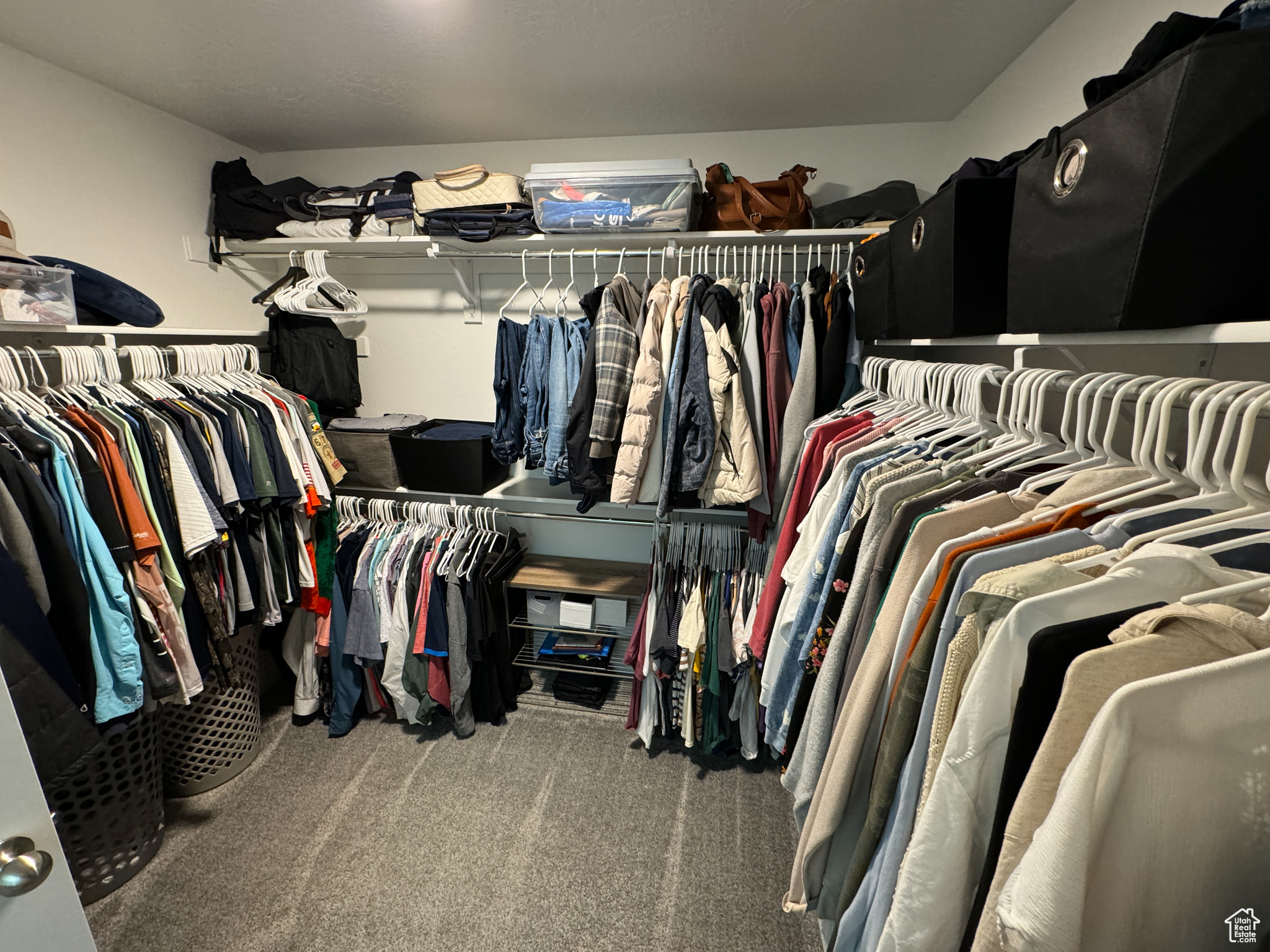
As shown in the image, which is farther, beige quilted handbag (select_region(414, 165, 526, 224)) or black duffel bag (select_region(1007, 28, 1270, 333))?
beige quilted handbag (select_region(414, 165, 526, 224))

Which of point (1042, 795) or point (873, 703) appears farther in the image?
point (873, 703)

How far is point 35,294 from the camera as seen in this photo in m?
1.53

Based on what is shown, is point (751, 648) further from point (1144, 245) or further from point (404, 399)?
point (404, 399)

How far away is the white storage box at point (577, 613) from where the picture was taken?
2.33 metres

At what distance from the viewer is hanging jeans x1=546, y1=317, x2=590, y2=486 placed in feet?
6.31

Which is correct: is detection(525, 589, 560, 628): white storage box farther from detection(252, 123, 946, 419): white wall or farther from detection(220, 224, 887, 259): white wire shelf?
detection(220, 224, 887, 259): white wire shelf

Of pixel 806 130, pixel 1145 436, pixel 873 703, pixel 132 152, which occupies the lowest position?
pixel 873 703

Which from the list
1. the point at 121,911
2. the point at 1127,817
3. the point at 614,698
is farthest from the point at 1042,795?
the point at 121,911

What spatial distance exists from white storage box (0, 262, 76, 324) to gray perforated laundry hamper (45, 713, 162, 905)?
116 cm

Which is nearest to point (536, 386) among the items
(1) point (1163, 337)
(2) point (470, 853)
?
(2) point (470, 853)

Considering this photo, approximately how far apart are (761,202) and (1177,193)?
4.69 ft

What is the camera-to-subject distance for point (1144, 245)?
0.59 metres

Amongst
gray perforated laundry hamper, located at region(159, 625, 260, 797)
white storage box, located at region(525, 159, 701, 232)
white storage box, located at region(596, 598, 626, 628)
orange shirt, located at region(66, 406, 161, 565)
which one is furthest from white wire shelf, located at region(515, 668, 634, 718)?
white storage box, located at region(525, 159, 701, 232)

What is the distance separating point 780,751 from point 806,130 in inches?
87.0
